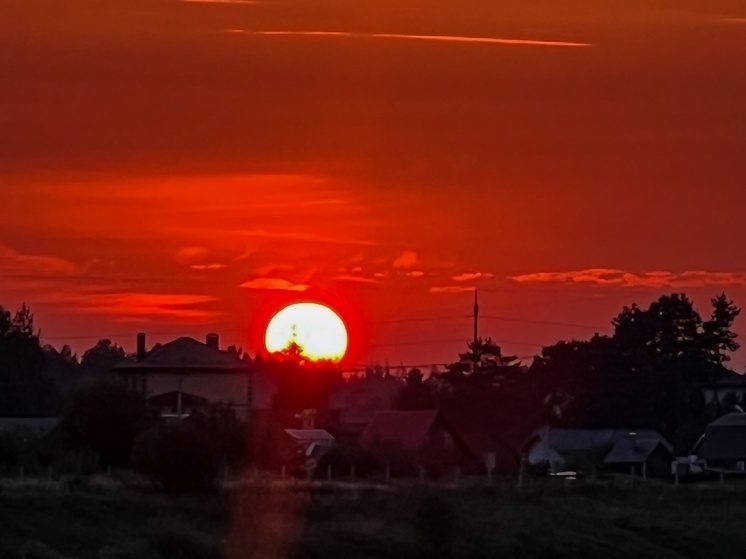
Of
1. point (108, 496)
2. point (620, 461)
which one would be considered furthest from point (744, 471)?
point (108, 496)

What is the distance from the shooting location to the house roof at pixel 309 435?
249ft

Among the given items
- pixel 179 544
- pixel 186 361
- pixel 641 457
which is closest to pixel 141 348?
pixel 186 361

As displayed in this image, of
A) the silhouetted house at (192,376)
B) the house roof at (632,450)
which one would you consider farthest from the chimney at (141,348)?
the house roof at (632,450)

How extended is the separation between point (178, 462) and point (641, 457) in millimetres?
36495

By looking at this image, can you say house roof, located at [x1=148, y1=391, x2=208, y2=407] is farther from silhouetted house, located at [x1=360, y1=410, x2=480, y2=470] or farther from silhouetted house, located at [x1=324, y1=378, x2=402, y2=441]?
silhouetted house, located at [x1=360, y1=410, x2=480, y2=470]

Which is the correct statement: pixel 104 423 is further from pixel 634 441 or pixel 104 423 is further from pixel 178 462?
pixel 634 441

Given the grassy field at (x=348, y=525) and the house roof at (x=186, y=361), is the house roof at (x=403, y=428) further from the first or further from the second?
the grassy field at (x=348, y=525)

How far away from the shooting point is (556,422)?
336 feet

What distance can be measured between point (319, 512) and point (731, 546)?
49.2 ft

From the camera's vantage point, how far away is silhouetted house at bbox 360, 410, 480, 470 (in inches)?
3076

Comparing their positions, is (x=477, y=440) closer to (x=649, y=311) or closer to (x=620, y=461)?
(x=620, y=461)

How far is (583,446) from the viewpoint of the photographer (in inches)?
3807

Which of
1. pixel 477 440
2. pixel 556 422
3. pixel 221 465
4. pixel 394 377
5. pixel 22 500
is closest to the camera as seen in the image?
pixel 22 500

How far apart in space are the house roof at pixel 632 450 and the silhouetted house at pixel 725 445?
8.29 feet
